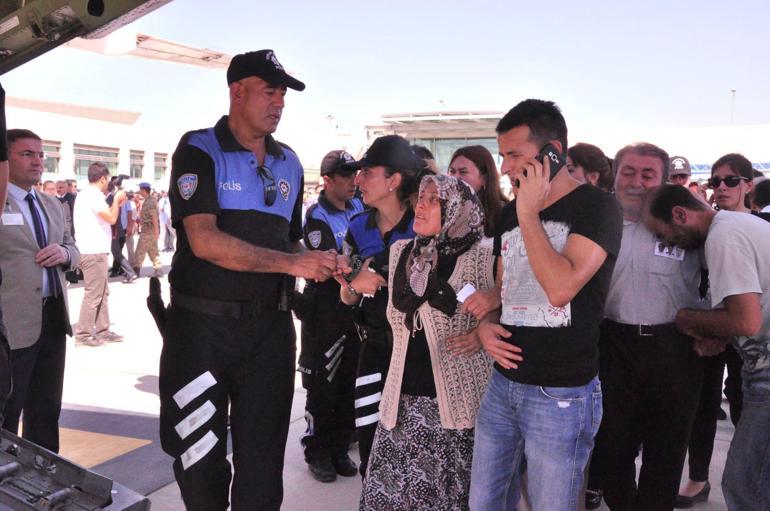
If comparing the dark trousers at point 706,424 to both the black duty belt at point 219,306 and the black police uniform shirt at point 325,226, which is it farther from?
the black duty belt at point 219,306

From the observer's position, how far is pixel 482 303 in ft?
8.45

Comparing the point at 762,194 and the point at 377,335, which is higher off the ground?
the point at 762,194

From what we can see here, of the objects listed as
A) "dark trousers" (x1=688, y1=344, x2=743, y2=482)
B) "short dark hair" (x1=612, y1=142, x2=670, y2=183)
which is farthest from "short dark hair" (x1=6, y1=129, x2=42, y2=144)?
"dark trousers" (x1=688, y1=344, x2=743, y2=482)

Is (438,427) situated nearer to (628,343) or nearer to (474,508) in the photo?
(474,508)

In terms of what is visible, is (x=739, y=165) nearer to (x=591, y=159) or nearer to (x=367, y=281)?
(x=591, y=159)

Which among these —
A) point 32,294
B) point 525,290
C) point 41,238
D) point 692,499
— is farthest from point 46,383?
point 692,499

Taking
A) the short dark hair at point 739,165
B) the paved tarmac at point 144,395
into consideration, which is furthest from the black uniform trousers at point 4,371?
the short dark hair at point 739,165

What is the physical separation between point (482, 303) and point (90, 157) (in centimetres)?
4153

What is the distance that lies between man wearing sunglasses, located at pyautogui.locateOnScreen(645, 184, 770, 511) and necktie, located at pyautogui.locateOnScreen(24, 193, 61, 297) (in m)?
3.44

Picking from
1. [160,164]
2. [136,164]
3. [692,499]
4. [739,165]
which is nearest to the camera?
[692,499]

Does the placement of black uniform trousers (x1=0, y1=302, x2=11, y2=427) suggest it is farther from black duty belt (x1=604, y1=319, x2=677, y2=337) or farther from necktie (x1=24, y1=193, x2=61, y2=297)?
black duty belt (x1=604, y1=319, x2=677, y2=337)

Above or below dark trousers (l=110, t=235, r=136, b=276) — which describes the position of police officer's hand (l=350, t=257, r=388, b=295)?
above

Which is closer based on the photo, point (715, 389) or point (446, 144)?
point (715, 389)

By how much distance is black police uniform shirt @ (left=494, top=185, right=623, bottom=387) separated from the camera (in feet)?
7.45
